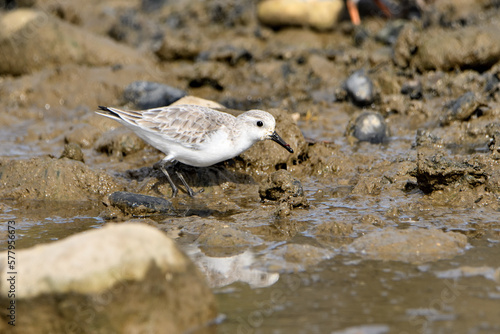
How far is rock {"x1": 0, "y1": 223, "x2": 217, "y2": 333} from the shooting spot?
371 cm

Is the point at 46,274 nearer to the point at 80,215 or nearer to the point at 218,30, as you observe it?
the point at 80,215

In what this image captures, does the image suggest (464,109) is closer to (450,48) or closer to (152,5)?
(450,48)

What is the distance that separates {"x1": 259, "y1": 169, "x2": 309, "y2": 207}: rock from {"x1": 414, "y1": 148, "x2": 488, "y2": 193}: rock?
1301 millimetres

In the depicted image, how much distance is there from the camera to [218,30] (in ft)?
47.7

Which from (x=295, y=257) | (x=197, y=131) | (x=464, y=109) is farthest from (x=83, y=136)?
(x=464, y=109)

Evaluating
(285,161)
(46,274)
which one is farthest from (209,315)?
(285,161)

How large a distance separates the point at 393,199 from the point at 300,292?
2.53m

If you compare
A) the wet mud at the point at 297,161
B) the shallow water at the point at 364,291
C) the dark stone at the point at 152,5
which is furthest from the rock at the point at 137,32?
the shallow water at the point at 364,291

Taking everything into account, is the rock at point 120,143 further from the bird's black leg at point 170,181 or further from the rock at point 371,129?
the rock at point 371,129

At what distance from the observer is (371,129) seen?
870 centimetres

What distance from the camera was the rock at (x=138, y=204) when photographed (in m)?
6.59

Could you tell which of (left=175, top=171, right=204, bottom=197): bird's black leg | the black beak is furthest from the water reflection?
the black beak

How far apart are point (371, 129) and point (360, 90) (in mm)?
1471

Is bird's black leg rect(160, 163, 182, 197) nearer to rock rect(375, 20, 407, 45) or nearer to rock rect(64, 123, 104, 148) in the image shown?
rock rect(64, 123, 104, 148)
